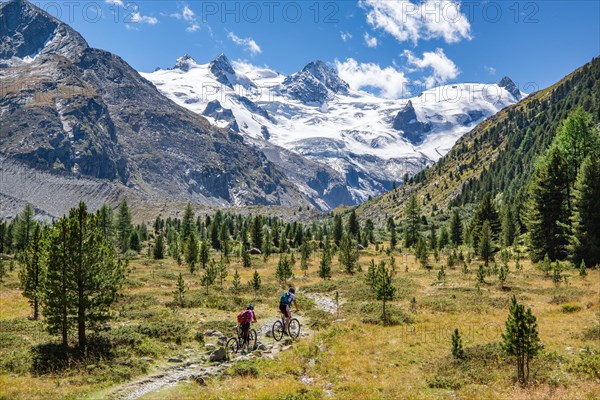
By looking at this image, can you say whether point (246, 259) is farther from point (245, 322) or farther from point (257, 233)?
point (245, 322)

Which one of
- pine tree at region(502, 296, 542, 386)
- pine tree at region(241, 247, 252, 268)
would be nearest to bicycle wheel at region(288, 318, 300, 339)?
pine tree at region(502, 296, 542, 386)

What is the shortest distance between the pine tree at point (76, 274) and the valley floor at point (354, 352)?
206 centimetres

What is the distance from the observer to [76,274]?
2062cm

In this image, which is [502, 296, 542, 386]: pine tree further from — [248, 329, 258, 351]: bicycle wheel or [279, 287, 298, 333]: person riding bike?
[248, 329, 258, 351]: bicycle wheel

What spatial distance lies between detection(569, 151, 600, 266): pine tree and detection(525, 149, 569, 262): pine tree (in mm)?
4264

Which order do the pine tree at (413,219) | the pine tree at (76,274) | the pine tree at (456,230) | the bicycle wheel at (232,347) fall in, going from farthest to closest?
1. the pine tree at (413,219)
2. the pine tree at (456,230)
3. the bicycle wheel at (232,347)
4. the pine tree at (76,274)

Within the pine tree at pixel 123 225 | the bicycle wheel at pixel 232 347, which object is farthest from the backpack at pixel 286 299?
the pine tree at pixel 123 225

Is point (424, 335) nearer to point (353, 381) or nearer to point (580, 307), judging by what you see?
point (353, 381)

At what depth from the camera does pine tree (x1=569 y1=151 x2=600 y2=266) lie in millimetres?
42375

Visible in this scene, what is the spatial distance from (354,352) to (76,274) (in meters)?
14.4

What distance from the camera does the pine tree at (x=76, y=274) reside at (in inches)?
795

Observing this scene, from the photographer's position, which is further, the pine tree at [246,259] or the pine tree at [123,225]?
the pine tree at [123,225]

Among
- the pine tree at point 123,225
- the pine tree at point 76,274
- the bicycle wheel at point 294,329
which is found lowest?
the bicycle wheel at point 294,329

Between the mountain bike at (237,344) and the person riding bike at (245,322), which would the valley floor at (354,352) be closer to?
the mountain bike at (237,344)
